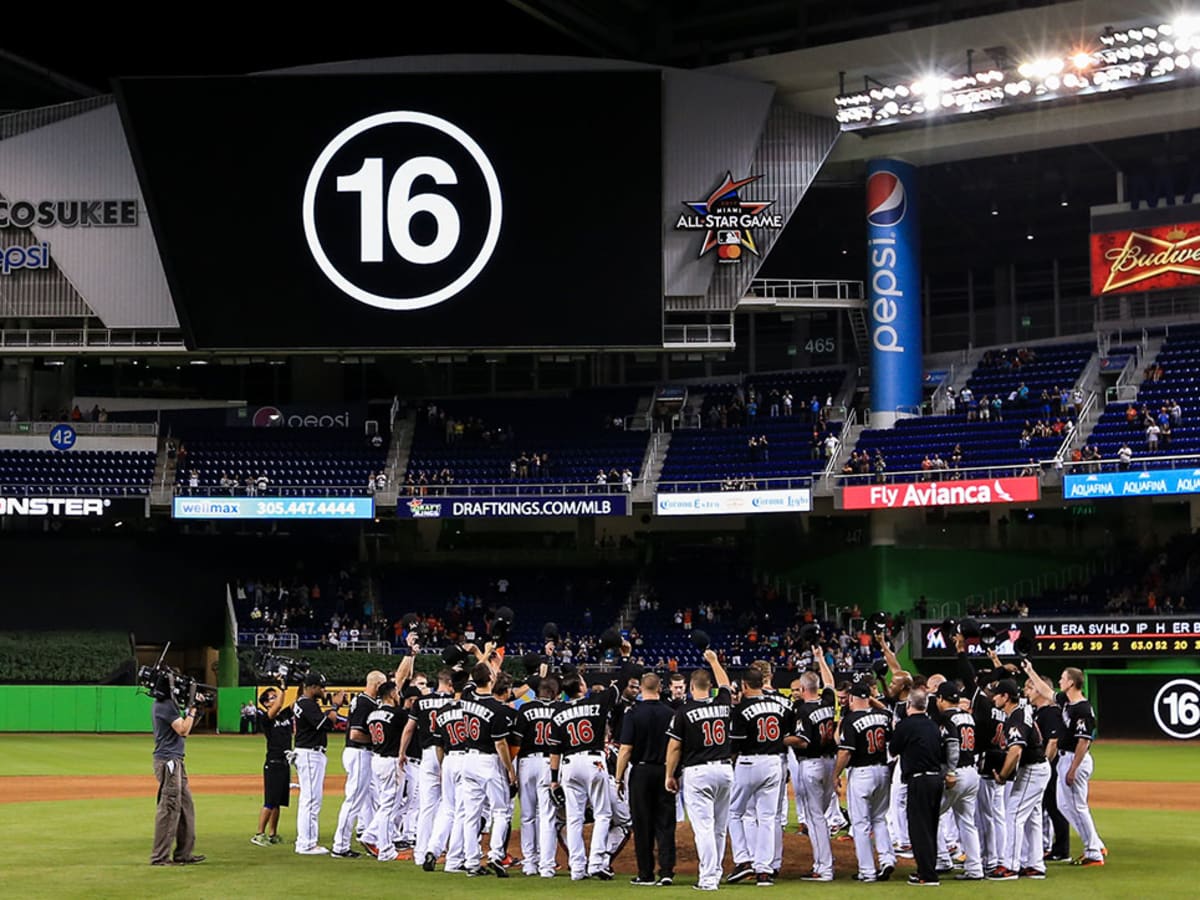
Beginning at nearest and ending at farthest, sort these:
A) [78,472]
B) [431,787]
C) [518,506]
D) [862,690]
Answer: [862,690] → [431,787] → [518,506] → [78,472]

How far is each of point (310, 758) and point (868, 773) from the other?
629 cm

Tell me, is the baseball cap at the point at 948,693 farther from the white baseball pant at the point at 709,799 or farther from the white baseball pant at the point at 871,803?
the white baseball pant at the point at 709,799

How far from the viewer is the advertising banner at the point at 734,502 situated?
47625 mm

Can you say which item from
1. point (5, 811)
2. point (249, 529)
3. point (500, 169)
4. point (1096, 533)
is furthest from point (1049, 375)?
point (5, 811)

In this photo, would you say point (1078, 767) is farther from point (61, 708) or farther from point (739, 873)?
point (61, 708)

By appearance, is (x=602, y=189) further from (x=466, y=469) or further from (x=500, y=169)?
(x=466, y=469)

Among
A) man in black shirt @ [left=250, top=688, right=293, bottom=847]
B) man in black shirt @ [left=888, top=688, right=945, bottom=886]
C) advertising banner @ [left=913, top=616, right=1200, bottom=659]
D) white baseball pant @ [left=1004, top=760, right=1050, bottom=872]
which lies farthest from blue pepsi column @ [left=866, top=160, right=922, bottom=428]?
man in black shirt @ [left=888, top=688, right=945, bottom=886]

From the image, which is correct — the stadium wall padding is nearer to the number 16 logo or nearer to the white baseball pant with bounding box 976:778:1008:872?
the number 16 logo

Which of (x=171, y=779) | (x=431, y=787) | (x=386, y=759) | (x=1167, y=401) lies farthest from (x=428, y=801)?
(x=1167, y=401)

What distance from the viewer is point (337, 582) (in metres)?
53.2

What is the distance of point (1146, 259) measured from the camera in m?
48.8

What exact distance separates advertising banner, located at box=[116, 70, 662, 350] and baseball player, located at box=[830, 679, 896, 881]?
3082 centimetres

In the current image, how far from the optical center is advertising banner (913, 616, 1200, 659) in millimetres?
39688

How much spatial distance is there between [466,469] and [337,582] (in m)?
5.94
